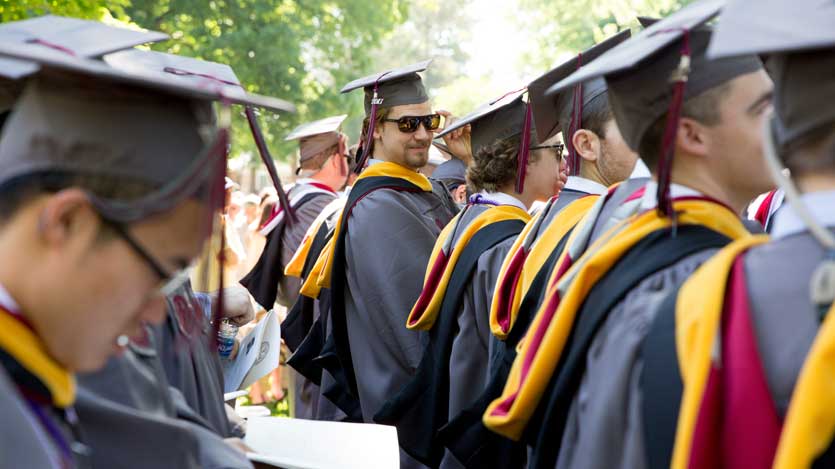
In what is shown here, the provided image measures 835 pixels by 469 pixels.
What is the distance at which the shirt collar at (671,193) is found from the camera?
7.81 feet

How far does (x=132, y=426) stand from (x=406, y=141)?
3759 mm

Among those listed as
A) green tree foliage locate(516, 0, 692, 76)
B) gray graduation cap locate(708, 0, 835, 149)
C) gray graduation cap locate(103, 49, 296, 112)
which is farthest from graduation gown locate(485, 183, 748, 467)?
green tree foliage locate(516, 0, 692, 76)

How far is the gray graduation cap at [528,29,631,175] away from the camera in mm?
3645

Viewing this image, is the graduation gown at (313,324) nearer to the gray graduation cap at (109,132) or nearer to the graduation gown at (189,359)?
the graduation gown at (189,359)

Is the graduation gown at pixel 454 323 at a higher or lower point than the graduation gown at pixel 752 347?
lower

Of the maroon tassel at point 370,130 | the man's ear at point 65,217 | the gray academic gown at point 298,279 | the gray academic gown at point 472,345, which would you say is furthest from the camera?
the gray academic gown at point 298,279

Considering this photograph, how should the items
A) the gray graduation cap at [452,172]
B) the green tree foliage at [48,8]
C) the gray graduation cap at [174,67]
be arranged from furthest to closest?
1. the gray graduation cap at [452,172]
2. the green tree foliage at [48,8]
3. the gray graduation cap at [174,67]

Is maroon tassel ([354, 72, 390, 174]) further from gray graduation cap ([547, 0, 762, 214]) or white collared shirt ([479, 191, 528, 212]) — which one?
gray graduation cap ([547, 0, 762, 214])

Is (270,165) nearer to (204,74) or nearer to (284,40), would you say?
(204,74)

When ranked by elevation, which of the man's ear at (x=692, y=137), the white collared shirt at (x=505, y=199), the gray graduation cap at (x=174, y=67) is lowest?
the white collared shirt at (x=505, y=199)

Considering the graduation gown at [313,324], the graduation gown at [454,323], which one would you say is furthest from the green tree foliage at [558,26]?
the graduation gown at [454,323]

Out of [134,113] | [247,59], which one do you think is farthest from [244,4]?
[134,113]

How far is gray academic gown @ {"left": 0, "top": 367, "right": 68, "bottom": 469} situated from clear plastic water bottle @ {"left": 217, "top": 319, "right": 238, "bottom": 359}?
8.15ft

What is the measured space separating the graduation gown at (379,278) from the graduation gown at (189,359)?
2191mm
